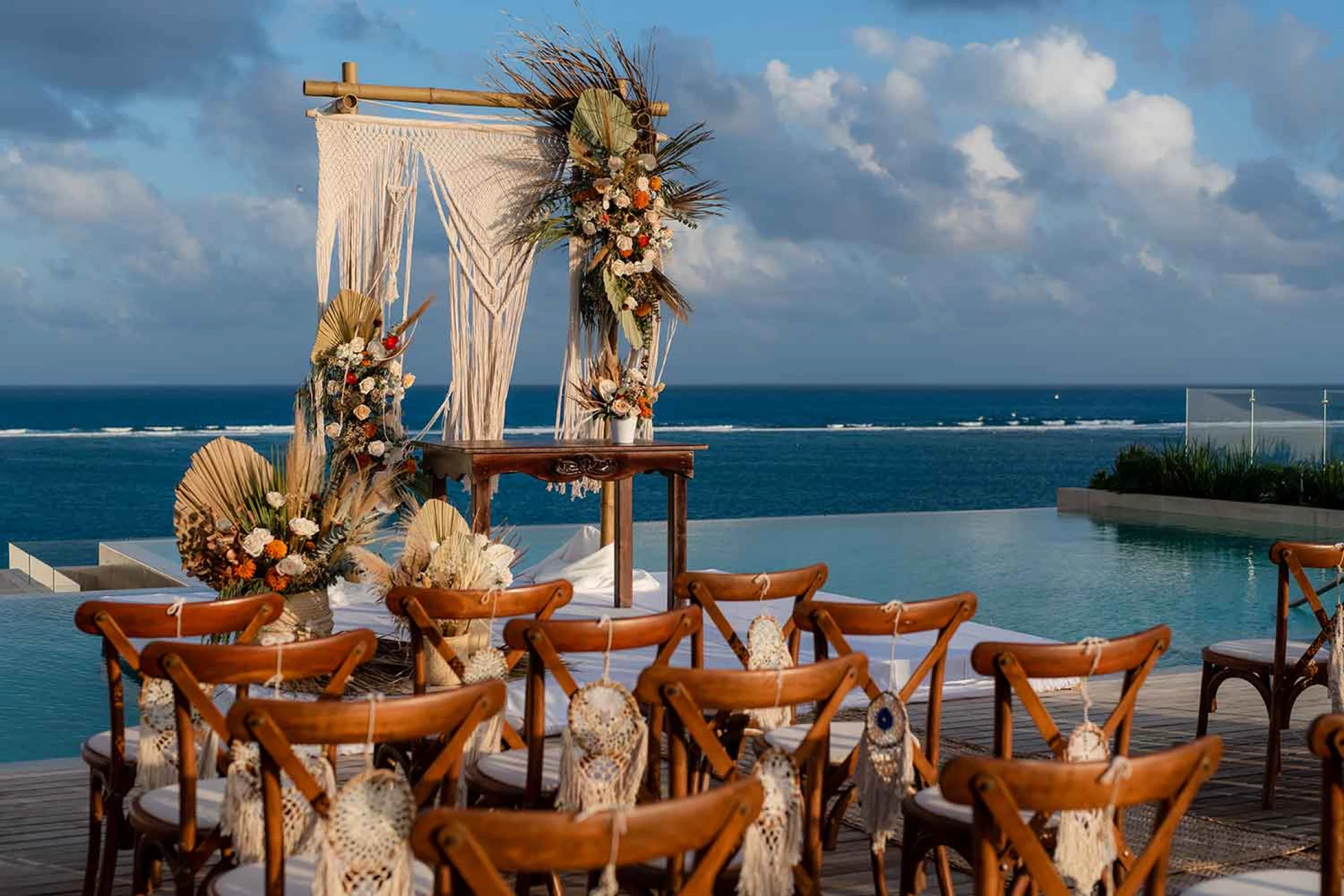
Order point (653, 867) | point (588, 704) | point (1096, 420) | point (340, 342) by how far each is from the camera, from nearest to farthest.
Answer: point (653, 867) < point (588, 704) < point (340, 342) < point (1096, 420)

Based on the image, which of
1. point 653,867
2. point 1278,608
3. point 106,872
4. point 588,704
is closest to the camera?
point 653,867

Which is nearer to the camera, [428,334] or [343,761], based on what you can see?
[343,761]

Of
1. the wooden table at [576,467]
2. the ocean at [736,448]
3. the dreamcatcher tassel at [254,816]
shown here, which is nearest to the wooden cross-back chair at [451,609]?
the dreamcatcher tassel at [254,816]

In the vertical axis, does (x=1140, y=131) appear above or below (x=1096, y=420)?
above

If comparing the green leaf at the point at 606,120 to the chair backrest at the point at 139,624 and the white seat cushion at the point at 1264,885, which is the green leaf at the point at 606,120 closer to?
the chair backrest at the point at 139,624

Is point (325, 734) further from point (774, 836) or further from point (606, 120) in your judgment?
point (606, 120)

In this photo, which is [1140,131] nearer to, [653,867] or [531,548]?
[531,548]

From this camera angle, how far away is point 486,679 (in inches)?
122

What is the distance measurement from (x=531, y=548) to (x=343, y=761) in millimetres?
5350

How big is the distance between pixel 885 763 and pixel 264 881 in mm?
1286

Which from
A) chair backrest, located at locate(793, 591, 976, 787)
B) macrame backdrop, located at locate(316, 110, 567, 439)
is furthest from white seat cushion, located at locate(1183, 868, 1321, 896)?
macrame backdrop, located at locate(316, 110, 567, 439)

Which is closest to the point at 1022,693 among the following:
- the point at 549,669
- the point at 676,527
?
the point at 549,669

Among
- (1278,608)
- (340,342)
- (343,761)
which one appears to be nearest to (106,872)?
(343,761)

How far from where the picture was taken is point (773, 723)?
3.72m
